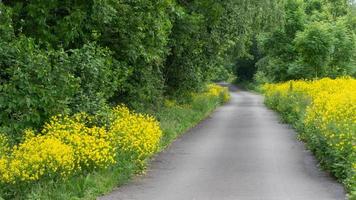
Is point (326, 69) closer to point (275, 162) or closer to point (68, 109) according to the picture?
point (275, 162)

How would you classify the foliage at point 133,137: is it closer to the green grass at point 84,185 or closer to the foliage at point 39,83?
the green grass at point 84,185

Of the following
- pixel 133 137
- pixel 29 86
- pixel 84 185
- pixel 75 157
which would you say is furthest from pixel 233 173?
pixel 29 86

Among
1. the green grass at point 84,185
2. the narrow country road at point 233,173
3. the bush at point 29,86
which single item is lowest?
the narrow country road at point 233,173

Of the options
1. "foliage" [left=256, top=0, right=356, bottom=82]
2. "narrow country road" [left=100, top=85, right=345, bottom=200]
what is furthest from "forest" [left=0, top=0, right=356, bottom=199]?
"foliage" [left=256, top=0, right=356, bottom=82]

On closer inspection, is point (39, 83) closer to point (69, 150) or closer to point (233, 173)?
point (69, 150)

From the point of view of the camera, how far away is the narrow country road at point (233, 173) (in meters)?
10.5

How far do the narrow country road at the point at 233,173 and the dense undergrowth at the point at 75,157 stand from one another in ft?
1.63

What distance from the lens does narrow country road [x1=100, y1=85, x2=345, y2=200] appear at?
10.5m

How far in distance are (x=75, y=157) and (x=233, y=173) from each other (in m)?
3.92

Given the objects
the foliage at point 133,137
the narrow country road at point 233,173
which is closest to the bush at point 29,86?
the foliage at point 133,137

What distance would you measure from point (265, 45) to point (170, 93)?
12.4 m

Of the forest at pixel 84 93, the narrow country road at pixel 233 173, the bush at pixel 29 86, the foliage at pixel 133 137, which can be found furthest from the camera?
the foliage at pixel 133 137

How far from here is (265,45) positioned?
3747 cm

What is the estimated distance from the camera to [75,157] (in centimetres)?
1024
